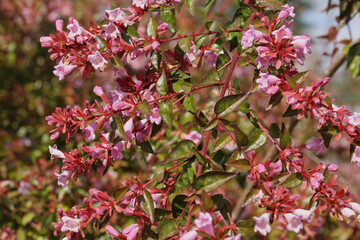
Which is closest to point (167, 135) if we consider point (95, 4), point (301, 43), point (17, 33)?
point (301, 43)

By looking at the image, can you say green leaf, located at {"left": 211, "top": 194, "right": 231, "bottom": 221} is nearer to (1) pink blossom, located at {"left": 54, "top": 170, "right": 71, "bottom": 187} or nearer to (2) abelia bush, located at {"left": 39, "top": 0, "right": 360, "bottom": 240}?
(2) abelia bush, located at {"left": 39, "top": 0, "right": 360, "bottom": 240}

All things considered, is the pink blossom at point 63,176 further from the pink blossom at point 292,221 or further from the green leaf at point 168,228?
the pink blossom at point 292,221

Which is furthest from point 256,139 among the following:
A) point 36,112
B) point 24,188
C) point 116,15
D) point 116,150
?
point 36,112

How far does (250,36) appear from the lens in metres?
0.77

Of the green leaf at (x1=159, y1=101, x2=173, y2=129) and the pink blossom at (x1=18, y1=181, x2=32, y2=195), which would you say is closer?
the green leaf at (x1=159, y1=101, x2=173, y2=129)

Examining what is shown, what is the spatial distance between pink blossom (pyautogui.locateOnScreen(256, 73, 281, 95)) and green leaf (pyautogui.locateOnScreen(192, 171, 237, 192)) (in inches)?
7.2

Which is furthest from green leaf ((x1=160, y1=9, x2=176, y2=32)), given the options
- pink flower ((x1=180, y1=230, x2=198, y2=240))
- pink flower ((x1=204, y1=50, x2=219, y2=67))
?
pink flower ((x1=180, y1=230, x2=198, y2=240))

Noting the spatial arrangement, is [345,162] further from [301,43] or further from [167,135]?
[301,43]

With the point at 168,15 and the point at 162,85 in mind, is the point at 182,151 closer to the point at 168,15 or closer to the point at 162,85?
the point at 162,85

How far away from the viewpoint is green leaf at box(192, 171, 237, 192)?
0.70 meters

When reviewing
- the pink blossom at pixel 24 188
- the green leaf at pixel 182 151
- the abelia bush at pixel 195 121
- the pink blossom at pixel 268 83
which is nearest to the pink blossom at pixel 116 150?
the abelia bush at pixel 195 121

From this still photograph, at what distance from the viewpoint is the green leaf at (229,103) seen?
75 centimetres

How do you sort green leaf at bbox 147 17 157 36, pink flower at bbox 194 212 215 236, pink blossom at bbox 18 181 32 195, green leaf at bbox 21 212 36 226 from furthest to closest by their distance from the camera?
pink blossom at bbox 18 181 32 195 → green leaf at bbox 21 212 36 226 → green leaf at bbox 147 17 157 36 → pink flower at bbox 194 212 215 236

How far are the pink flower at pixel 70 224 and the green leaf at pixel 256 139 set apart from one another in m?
0.38
